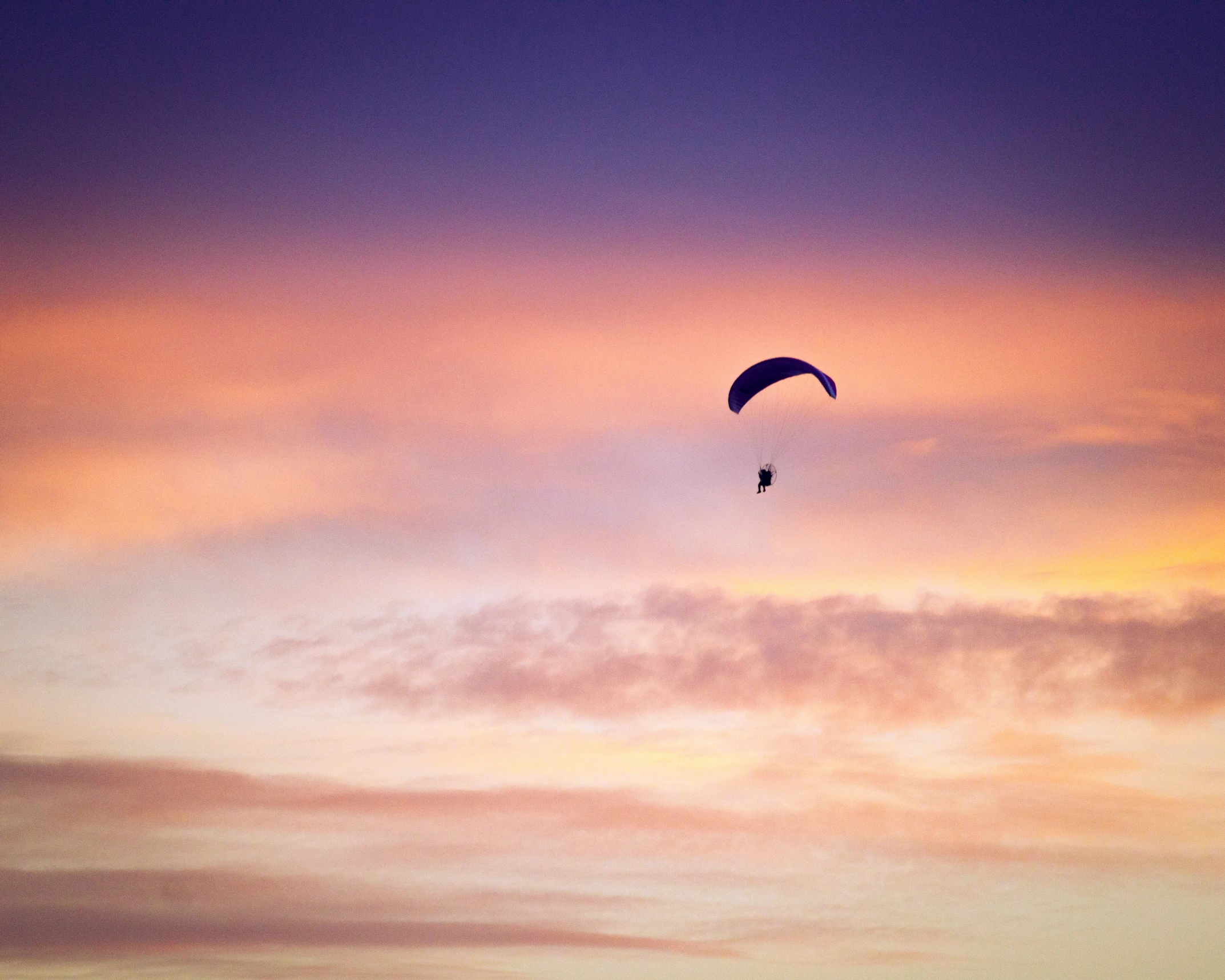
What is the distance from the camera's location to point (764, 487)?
98312mm

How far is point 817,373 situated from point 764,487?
7589 millimetres

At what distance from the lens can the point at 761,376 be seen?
325 ft

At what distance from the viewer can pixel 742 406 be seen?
9988 centimetres

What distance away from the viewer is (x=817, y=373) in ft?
312

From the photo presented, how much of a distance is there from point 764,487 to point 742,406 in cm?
515

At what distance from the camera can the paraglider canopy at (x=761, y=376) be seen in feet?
322

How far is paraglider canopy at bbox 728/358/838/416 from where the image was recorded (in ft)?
322

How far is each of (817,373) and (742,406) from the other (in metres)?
6.33
